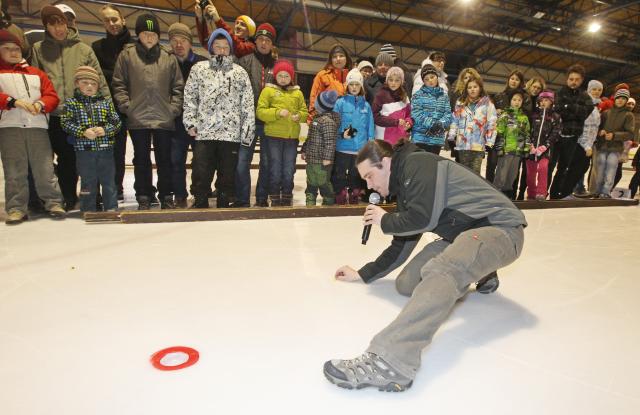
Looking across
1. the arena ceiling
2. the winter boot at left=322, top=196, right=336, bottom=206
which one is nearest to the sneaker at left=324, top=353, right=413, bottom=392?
the winter boot at left=322, top=196, right=336, bottom=206

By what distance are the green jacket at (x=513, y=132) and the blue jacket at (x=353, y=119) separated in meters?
1.63

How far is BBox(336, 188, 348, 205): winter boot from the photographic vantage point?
377 cm

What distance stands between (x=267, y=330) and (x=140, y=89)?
2416 millimetres

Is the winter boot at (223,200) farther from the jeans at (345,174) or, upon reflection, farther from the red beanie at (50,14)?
the red beanie at (50,14)

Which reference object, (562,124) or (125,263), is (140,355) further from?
(562,124)

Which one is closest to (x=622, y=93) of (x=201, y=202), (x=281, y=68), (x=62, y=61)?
(x=281, y=68)

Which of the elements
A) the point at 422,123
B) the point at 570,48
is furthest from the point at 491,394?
the point at 570,48

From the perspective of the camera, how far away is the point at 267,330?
1.41 metres

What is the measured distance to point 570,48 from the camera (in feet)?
48.6

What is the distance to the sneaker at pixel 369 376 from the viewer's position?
1.08m

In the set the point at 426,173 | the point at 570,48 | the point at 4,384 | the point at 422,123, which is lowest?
the point at 4,384

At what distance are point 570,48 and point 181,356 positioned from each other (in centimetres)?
1818

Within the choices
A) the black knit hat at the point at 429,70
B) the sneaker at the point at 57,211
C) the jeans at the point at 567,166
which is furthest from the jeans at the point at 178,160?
the jeans at the point at 567,166

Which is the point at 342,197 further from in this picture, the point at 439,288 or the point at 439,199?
the point at 439,288
